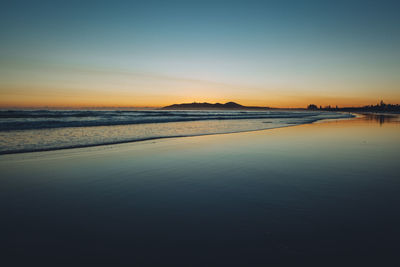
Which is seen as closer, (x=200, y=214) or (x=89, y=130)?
(x=200, y=214)

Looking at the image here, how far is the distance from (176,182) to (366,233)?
3469mm

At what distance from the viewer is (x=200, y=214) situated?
3328 millimetres

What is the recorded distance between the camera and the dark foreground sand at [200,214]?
7.93 ft

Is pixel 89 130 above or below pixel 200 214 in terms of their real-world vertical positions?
above

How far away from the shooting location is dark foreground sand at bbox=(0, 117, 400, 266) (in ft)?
7.93

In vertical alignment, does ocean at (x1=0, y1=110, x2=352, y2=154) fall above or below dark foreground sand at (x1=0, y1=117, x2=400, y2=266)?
above

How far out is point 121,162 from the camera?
6691mm

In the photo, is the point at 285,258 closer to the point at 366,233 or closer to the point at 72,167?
the point at 366,233

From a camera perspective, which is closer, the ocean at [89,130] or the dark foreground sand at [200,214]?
the dark foreground sand at [200,214]

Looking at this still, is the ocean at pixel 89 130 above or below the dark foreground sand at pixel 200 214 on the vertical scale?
above

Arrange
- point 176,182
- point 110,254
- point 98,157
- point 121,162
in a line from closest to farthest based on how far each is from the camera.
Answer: point 110,254, point 176,182, point 121,162, point 98,157

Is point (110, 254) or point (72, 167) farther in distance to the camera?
point (72, 167)

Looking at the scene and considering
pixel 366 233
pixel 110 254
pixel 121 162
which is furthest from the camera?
pixel 121 162

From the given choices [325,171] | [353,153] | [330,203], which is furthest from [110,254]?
[353,153]
